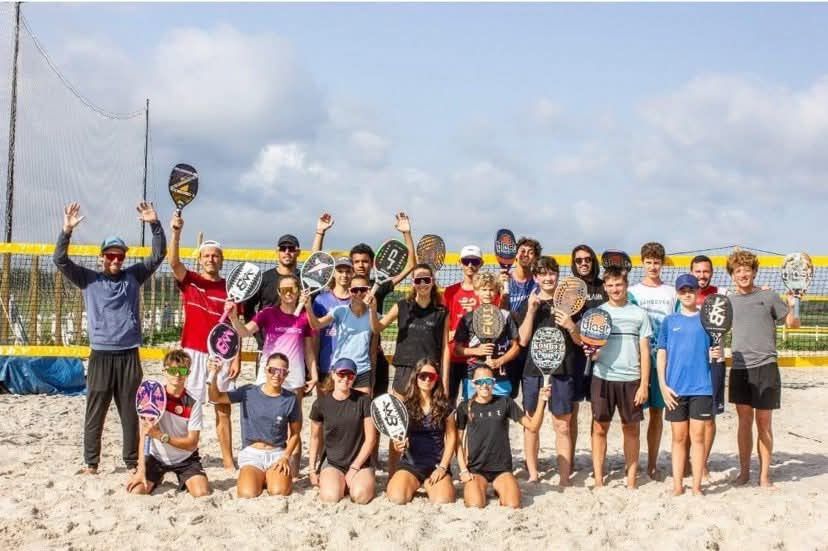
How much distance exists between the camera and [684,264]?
29.2ft

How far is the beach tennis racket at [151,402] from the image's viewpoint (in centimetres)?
560

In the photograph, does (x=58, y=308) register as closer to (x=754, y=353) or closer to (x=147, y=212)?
(x=147, y=212)

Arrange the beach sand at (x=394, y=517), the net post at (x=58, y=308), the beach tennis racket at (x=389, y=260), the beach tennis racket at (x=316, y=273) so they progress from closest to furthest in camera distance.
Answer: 1. the beach sand at (x=394, y=517)
2. the beach tennis racket at (x=316, y=273)
3. the beach tennis racket at (x=389, y=260)
4. the net post at (x=58, y=308)

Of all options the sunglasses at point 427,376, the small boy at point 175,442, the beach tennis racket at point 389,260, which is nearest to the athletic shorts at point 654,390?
the sunglasses at point 427,376

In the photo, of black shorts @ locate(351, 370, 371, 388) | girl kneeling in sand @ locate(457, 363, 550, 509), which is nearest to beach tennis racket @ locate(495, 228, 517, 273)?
girl kneeling in sand @ locate(457, 363, 550, 509)

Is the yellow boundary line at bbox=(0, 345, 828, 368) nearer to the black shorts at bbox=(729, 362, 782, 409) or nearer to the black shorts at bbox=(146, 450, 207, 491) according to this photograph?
the black shorts at bbox=(146, 450, 207, 491)

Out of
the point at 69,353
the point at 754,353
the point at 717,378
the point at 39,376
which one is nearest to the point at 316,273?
the point at 717,378

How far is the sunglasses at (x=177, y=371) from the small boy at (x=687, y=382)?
3.72m

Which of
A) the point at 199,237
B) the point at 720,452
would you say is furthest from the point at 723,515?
the point at 199,237

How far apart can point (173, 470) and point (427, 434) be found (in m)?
1.98

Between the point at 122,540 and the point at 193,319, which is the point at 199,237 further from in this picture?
the point at 122,540

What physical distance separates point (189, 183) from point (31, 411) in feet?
15.0

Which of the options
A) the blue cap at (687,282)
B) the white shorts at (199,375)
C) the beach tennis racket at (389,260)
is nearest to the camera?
the blue cap at (687,282)

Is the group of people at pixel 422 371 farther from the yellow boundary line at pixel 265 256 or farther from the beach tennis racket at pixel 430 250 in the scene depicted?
the yellow boundary line at pixel 265 256
